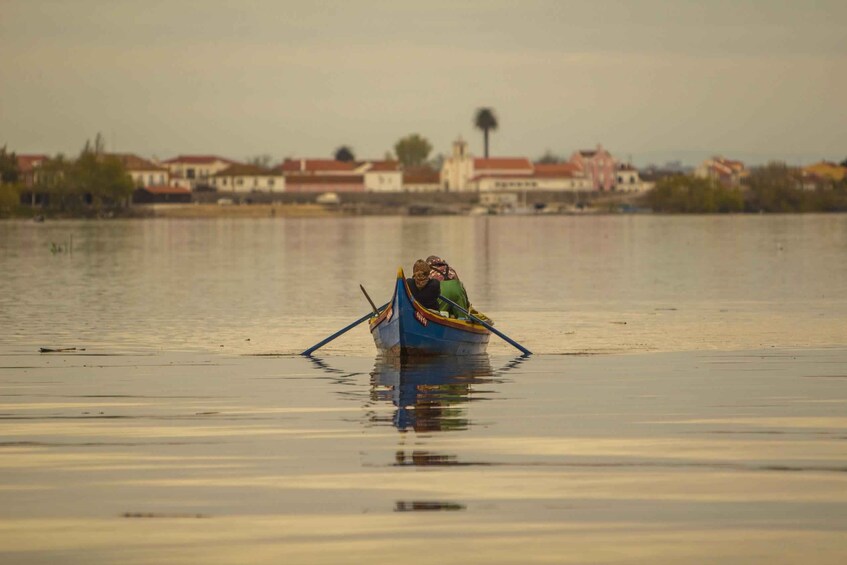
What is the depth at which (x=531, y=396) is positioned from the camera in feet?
80.8

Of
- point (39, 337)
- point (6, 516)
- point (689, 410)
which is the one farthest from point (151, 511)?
point (39, 337)

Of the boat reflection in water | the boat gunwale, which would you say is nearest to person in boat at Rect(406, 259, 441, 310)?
the boat gunwale

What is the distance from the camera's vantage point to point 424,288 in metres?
30.3

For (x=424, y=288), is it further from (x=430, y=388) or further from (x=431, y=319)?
(x=430, y=388)

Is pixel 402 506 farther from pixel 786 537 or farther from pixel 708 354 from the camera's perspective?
Answer: pixel 708 354

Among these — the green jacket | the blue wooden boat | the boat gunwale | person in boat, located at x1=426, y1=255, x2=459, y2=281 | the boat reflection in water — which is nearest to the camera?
the boat reflection in water

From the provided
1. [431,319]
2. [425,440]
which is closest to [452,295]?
[431,319]

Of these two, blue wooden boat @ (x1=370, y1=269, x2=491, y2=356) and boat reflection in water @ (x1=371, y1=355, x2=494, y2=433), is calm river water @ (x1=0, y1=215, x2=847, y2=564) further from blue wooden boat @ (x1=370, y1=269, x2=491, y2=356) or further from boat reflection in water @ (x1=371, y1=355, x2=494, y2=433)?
blue wooden boat @ (x1=370, y1=269, x2=491, y2=356)

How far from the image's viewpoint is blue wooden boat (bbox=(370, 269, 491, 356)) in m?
29.4

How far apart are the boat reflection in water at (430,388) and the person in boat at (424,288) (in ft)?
3.69

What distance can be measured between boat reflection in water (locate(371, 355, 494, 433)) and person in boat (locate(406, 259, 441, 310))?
44.2 inches

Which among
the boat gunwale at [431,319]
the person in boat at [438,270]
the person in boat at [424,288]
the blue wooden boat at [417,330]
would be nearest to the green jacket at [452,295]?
the person in boat at [438,270]

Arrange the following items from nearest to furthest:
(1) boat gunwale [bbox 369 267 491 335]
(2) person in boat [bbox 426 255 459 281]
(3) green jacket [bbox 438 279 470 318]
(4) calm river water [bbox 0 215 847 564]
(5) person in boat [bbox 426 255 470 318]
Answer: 1. (4) calm river water [bbox 0 215 847 564]
2. (1) boat gunwale [bbox 369 267 491 335]
3. (2) person in boat [bbox 426 255 459 281]
4. (5) person in boat [bbox 426 255 470 318]
5. (3) green jacket [bbox 438 279 470 318]

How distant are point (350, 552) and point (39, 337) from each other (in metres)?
25.7
